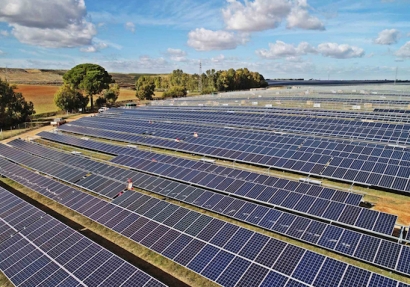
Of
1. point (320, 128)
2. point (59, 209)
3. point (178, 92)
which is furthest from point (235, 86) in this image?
point (59, 209)

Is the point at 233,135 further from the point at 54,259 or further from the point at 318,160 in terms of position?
the point at 54,259

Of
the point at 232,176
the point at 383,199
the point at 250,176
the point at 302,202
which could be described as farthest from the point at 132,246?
the point at 383,199

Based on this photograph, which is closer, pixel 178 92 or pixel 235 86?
pixel 178 92

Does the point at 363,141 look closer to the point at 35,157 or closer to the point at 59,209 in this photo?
the point at 59,209

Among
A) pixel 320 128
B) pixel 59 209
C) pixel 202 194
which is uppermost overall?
pixel 320 128

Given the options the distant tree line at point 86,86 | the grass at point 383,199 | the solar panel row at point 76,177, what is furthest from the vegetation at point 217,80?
the grass at point 383,199

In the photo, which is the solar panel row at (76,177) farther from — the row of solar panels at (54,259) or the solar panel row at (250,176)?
the row of solar panels at (54,259)
